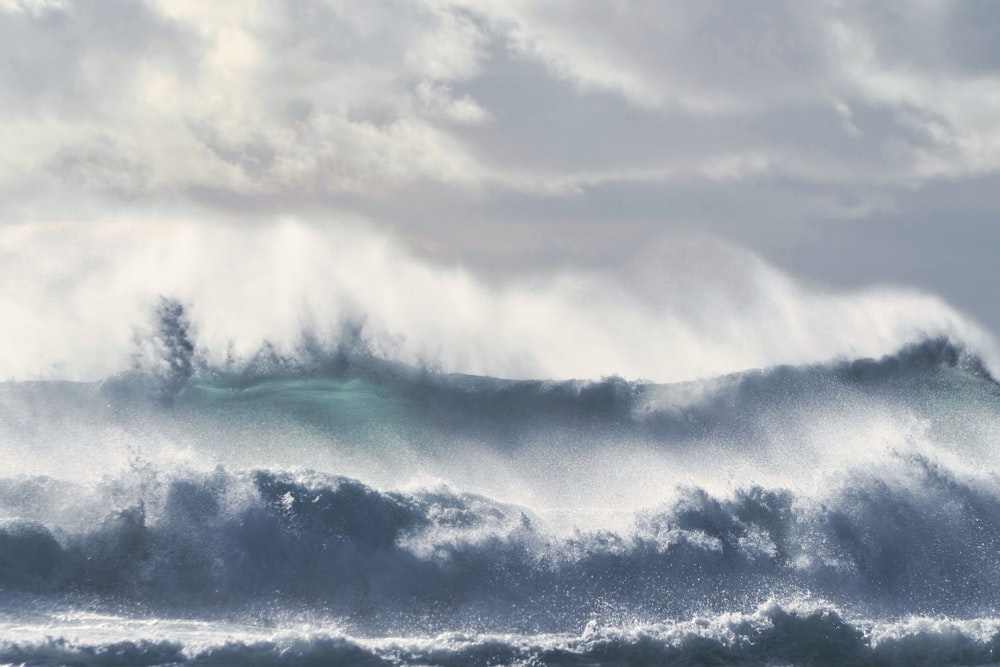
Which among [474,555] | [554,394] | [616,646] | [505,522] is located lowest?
[616,646]

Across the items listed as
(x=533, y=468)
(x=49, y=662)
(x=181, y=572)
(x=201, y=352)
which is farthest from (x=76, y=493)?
(x=533, y=468)

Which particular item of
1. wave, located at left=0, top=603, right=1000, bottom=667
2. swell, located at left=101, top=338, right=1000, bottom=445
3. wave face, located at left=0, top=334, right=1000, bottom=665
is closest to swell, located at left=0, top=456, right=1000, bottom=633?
wave face, located at left=0, top=334, right=1000, bottom=665

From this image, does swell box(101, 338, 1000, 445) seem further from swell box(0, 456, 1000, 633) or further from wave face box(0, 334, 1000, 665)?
swell box(0, 456, 1000, 633)

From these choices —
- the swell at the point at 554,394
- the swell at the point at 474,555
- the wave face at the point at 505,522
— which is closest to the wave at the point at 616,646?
the wave face at the point at 505,522

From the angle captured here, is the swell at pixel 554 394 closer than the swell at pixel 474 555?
No

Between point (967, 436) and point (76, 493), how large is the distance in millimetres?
12578

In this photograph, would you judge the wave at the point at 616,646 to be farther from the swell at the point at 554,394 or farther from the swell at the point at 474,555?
the swell at the point at 554,394

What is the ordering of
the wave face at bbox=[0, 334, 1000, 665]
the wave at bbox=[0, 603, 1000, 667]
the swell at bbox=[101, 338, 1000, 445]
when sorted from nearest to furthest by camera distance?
1. the wave at bbox=[0, 603, 1000, 667]
2. the wave face at bbox=[0, 334, 1000, 665]
3. the swell at bbox=[101, 338, 1000, 445]

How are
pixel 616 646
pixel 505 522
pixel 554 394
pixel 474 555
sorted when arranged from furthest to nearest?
pixel 554 394
pixel 505 522
pixel 474 555
pixel 616 646

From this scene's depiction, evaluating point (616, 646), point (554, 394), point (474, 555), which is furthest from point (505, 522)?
point (554, 394)

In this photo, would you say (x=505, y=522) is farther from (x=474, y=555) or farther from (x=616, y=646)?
(x=616, y=646)

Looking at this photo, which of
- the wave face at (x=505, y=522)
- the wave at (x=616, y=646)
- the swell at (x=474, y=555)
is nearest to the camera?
the wave at (x=616, y=646)

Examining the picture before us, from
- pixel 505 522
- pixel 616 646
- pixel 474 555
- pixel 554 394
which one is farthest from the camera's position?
pixel 554 394

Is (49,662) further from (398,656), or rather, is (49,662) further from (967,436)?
(967,436)
